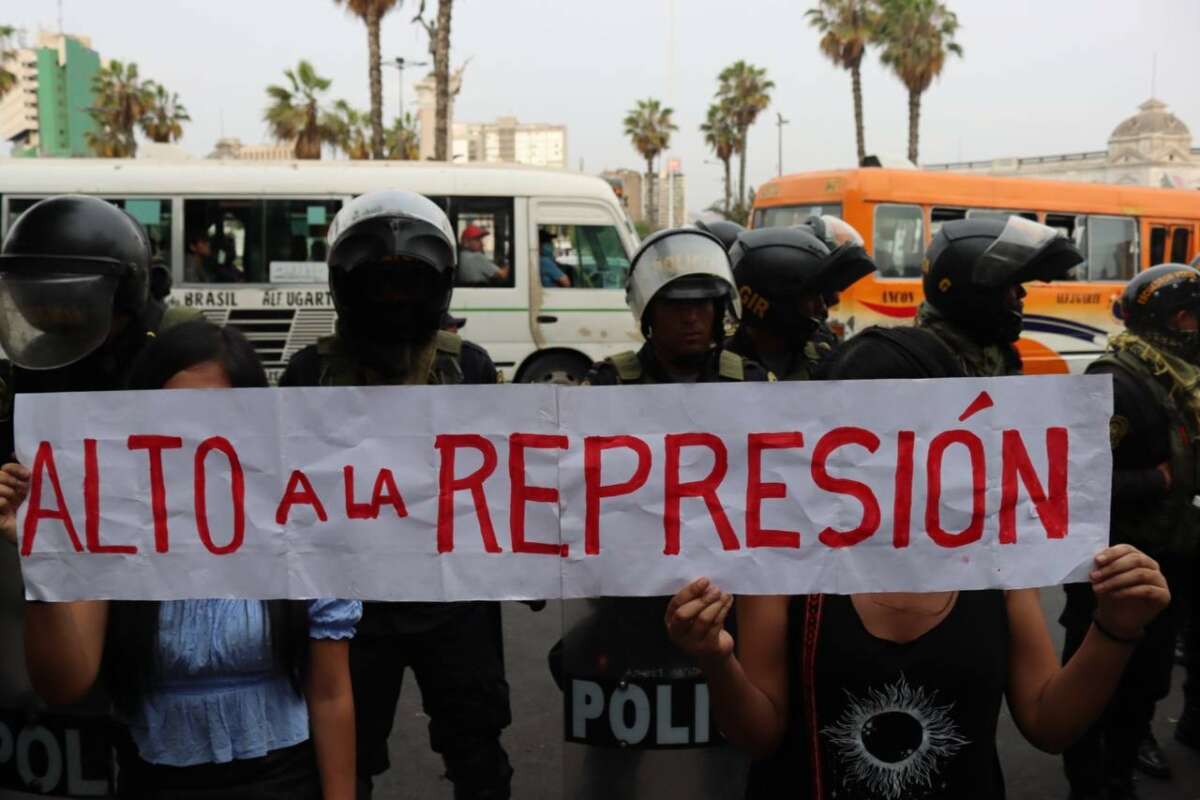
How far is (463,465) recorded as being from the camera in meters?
1.82

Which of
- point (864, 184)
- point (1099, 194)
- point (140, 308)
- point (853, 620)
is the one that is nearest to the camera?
point (853, 620)

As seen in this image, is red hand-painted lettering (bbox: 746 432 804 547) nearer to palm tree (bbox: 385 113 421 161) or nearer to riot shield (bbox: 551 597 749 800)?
riot shield (bbox: 551 597 749 800)

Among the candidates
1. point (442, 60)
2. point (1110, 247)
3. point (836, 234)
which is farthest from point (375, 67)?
point (836, 234)

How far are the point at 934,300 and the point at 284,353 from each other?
26.1 ft

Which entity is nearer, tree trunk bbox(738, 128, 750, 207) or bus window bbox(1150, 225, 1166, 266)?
bus window bbox(1150, 225, 1166, 266)

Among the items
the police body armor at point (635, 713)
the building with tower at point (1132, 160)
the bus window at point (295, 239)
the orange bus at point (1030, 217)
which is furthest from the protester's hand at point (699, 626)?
the building with tower at point (1132, 160)

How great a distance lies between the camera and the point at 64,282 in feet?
8.09

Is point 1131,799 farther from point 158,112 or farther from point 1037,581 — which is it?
point 158,112

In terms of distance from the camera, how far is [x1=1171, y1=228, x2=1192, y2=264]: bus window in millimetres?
14102

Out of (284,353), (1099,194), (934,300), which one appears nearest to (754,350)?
(934,300)

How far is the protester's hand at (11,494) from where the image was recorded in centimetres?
172

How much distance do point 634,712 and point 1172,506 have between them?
2034mm

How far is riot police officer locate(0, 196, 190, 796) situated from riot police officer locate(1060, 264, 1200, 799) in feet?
9.32

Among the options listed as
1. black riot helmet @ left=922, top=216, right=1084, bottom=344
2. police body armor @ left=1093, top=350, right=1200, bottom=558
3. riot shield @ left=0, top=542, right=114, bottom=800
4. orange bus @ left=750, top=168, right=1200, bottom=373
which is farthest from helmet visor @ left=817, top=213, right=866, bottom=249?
orange bus @ left=750, top=168, right=1200, bottom=373
